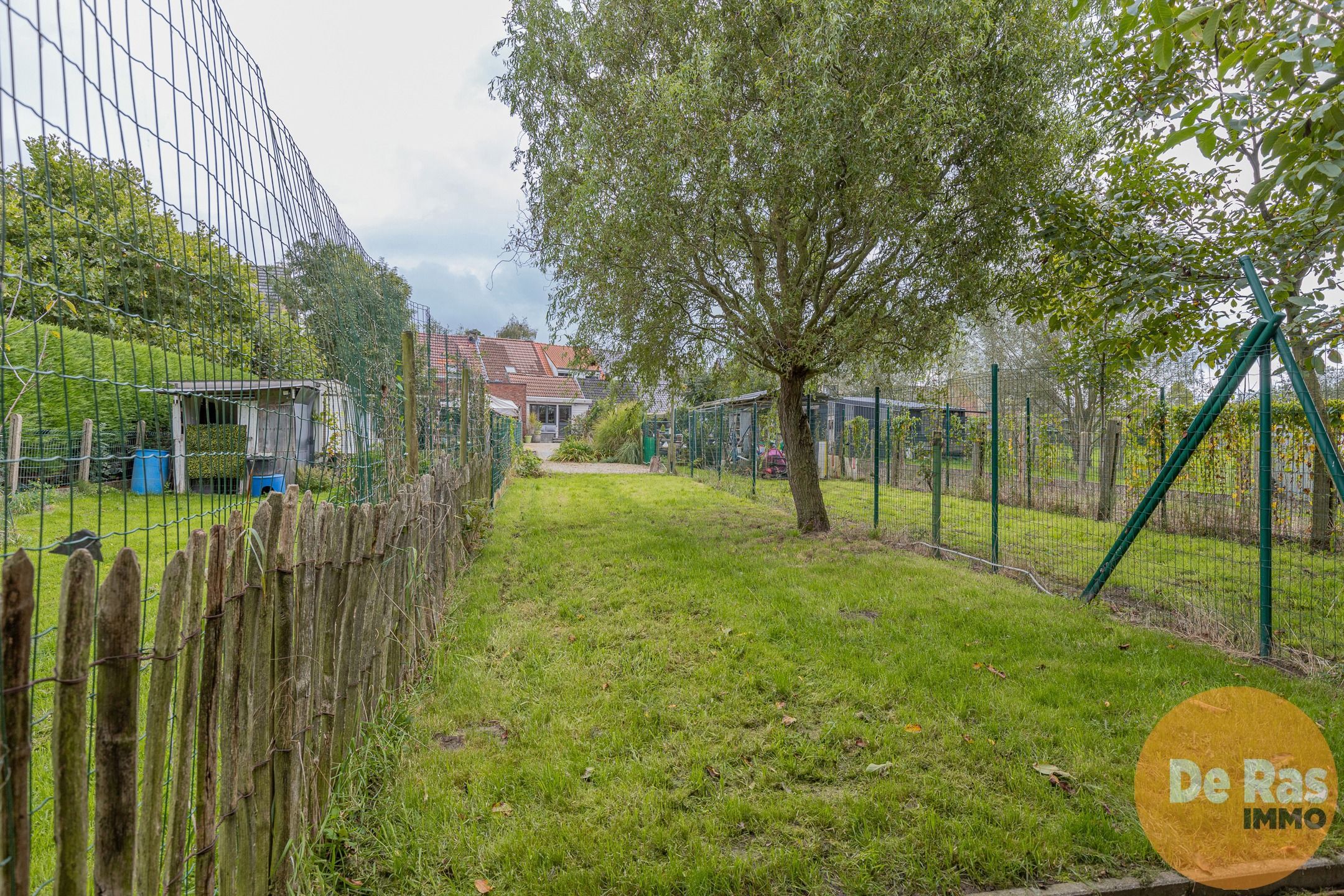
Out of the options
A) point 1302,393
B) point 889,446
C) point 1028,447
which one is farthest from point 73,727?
point 889,446

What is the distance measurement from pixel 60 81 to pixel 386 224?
809 centimetres

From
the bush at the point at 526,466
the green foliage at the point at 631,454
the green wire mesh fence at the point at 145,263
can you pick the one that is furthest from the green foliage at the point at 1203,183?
the green foliage at the point at 631,454

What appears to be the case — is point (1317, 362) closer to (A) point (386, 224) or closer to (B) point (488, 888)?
(B) point (488, 888)

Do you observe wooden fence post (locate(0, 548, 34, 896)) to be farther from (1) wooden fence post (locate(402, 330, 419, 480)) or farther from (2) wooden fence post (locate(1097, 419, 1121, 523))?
(2) wooden fence post (locate(1097, 419, 1121, 523))

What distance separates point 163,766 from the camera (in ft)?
4.75

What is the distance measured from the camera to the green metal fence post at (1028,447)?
7.22 meters

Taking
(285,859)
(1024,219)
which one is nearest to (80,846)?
(285,859)

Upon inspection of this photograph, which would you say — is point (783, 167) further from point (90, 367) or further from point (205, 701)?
point (205, 701)

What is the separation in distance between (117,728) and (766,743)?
7.83ft

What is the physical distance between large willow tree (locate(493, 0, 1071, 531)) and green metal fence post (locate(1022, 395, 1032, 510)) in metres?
1.25

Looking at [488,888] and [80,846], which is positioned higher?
[80,846]

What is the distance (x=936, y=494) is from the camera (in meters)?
7.36

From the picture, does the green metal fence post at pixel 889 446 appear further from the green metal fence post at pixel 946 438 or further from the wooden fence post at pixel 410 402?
the wooden fence post at pixel 410 402

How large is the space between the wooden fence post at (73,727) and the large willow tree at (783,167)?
6078mm
